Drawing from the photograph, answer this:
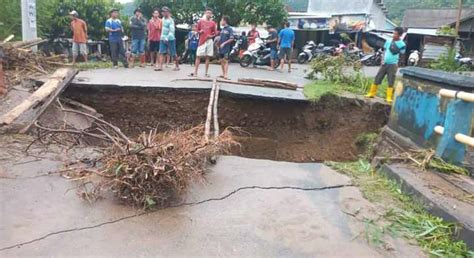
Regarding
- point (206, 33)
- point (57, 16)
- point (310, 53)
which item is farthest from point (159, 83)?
point (310, 53)

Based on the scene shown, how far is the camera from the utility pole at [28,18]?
9.83 metres

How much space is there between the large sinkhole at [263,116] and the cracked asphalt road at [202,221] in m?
4.13

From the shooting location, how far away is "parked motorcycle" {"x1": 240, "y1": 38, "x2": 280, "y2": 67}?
541 inches

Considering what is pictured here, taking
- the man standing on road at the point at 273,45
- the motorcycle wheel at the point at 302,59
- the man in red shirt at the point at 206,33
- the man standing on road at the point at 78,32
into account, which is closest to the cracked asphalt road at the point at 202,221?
the man in red shirt at the point at 206,33

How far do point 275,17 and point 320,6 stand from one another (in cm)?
1851

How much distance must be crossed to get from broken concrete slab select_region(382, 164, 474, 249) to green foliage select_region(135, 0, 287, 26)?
1577 cm

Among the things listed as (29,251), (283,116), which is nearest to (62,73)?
(283,116)

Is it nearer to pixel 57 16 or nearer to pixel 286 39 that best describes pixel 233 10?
pixel 286 39

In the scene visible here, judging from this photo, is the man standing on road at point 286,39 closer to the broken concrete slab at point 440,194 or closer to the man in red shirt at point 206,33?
the man in red shirt at point 206,33

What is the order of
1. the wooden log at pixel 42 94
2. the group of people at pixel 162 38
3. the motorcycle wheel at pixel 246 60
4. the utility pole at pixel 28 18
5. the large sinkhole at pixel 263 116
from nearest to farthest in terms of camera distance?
the wooden log at pixel 42 94, the large sinkhole at pixel 263 116, the group of people at pixel 162 38, the utility pole at pixel 28 18, the motorcycle wheel at pixel 246 60

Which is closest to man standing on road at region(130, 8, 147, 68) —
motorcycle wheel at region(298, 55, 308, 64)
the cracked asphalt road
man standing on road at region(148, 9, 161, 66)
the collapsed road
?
man standing on road at region(148, 9, 161, 66)

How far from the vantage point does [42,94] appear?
6.20 metres

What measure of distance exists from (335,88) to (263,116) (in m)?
1.90

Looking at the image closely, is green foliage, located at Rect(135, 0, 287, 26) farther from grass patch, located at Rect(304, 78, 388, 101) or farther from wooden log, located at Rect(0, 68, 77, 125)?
wooden log, located at Rect(0, 68, 77, 125)
